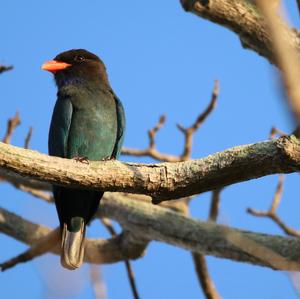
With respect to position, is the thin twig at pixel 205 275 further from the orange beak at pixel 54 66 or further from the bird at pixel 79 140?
the orange beak at pixel 54 66

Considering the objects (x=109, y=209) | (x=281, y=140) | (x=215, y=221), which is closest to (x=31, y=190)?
(x=109, y=209)

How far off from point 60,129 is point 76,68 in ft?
3.07

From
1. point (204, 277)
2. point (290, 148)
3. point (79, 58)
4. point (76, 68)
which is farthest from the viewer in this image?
point (79, 58)

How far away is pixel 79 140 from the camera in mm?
5020

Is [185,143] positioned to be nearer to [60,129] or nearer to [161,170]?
[60,129]

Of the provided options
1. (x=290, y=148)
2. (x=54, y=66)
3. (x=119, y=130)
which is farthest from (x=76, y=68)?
(x=290, y=148)

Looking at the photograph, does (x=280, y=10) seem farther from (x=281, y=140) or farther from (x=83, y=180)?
(x=83, y=180)

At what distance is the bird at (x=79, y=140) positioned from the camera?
496 centimetres

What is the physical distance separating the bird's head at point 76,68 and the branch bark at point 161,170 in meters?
2.57

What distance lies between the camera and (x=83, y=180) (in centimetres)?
311

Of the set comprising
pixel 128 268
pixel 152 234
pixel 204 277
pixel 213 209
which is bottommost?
pixel 128 268

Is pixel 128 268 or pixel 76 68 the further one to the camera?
pixel 76 68

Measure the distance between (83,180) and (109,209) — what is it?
2.84 metres

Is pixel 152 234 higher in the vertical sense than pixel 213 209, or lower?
lower
